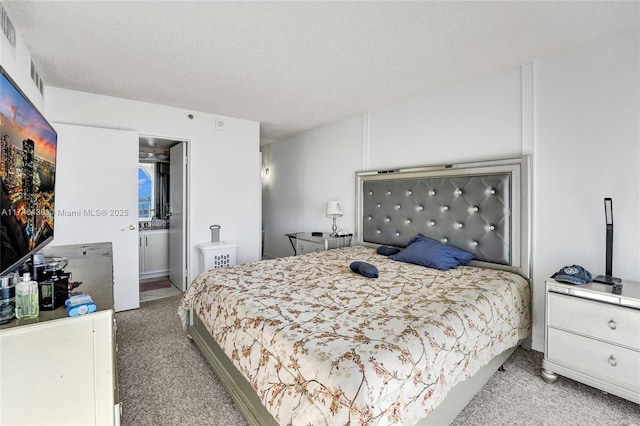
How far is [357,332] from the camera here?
1391mm

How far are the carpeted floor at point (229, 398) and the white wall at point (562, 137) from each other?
55 centimetres

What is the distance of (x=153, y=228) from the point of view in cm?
504

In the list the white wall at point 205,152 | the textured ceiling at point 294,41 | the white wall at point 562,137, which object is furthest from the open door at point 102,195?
the white wall at point 562,137

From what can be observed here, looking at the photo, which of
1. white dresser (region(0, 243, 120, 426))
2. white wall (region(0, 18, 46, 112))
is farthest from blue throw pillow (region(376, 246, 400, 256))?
white wall (region(0, 18, 46, 112))

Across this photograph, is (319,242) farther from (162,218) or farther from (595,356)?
(162,218)

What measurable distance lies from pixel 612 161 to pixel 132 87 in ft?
13.9

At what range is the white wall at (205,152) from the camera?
10.8 feet

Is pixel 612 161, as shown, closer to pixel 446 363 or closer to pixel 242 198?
pixel 446 363

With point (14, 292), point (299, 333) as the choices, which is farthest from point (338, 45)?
point (14, 292)

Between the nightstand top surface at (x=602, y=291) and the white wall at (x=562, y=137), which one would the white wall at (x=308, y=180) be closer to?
the white wall at (x=562, y=137)

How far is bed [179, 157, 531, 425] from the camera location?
1164mm

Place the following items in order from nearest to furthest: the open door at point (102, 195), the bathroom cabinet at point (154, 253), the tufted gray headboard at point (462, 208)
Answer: the tufted gray headboard at point (462, 208)
the open door at point (102, 195)
the bathroom cabinet at point (154, 253)

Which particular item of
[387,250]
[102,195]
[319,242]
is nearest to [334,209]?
[319,242]

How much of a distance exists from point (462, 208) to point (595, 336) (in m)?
1.31
